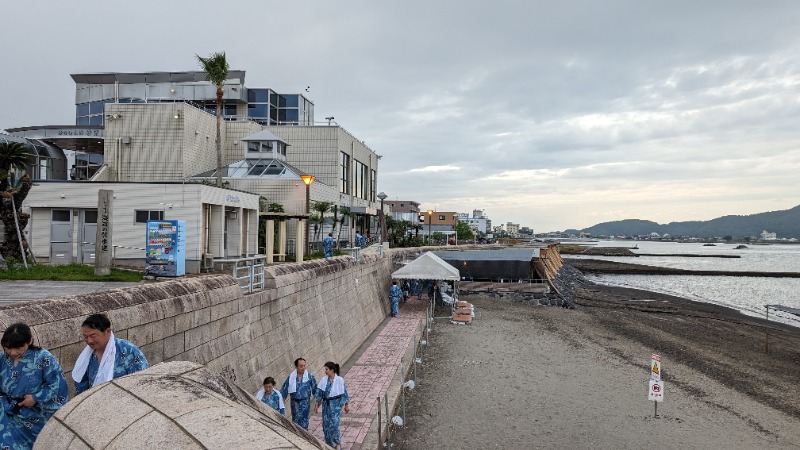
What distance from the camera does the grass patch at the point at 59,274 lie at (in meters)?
13.8

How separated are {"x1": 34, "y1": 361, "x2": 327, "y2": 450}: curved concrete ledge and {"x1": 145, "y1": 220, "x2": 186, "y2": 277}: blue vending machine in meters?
11.3

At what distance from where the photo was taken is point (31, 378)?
14.2ft

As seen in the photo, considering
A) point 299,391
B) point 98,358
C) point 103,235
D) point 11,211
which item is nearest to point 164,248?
point 103,235

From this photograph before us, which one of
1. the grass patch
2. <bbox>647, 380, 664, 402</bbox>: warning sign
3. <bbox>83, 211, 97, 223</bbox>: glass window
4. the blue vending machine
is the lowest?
<bbox>647, 380, 664, 402</bbox>: warning sign

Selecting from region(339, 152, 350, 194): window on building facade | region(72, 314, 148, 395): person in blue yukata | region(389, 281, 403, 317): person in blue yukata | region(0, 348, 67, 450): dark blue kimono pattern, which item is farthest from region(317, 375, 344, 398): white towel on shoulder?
region(339, 152, 350, 194): window on building facade

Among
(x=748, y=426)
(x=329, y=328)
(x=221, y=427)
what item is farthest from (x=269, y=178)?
(x=221, y=427)

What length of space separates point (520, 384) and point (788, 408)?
7.43 m

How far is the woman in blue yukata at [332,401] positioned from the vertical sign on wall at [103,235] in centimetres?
915

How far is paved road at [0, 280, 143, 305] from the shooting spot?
10.6m

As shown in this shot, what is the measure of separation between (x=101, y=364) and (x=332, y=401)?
527 centimetres

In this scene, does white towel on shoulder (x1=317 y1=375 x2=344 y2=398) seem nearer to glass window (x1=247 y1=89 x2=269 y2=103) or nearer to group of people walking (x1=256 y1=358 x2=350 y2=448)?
group of people walking (x1=256 y1=358 x2=350 y2=448)

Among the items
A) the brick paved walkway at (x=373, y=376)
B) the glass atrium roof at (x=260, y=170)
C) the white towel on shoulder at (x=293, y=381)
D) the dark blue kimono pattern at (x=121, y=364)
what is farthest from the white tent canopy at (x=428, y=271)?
the dark blue kimono pattern at (x=121, y=364)

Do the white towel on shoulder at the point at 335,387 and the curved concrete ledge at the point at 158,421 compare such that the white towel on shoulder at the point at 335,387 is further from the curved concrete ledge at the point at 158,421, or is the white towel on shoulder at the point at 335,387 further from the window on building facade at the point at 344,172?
the window on building facade at the point at 344,172

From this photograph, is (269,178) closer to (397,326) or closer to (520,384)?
(397,326)
